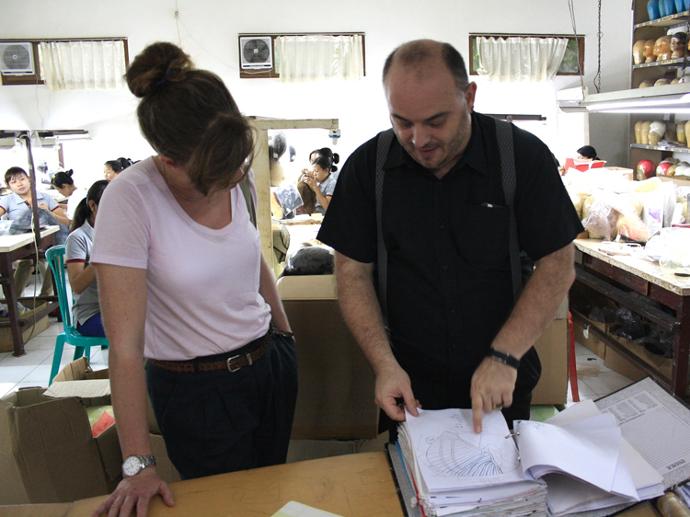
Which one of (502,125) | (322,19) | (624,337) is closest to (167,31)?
(322,19)

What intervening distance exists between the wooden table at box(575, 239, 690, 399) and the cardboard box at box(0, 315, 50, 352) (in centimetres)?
421

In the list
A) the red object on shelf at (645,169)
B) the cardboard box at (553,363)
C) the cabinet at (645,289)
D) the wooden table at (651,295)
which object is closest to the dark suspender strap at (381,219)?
the cardboard box at (553,363)

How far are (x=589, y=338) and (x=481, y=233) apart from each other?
127 inches

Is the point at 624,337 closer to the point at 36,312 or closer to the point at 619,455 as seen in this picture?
the point at 619,455

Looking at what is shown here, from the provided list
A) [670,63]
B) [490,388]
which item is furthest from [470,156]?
[670,63]

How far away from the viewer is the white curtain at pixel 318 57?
23.1 ft

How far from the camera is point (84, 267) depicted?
3.19 metres

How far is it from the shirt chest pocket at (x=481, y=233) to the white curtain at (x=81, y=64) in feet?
21.8

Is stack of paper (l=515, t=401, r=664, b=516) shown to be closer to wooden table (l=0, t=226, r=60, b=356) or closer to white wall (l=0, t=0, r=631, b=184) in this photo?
wooden table (l=0, t=226, r=60, b=356)

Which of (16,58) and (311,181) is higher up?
(16,58)

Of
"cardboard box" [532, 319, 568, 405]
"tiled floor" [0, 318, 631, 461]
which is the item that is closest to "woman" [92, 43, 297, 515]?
"cardboard box" [532, 319, 568, 405]

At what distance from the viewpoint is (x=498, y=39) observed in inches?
283

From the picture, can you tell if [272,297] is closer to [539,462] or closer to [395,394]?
[395,394]

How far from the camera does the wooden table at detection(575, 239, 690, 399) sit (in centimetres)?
272
